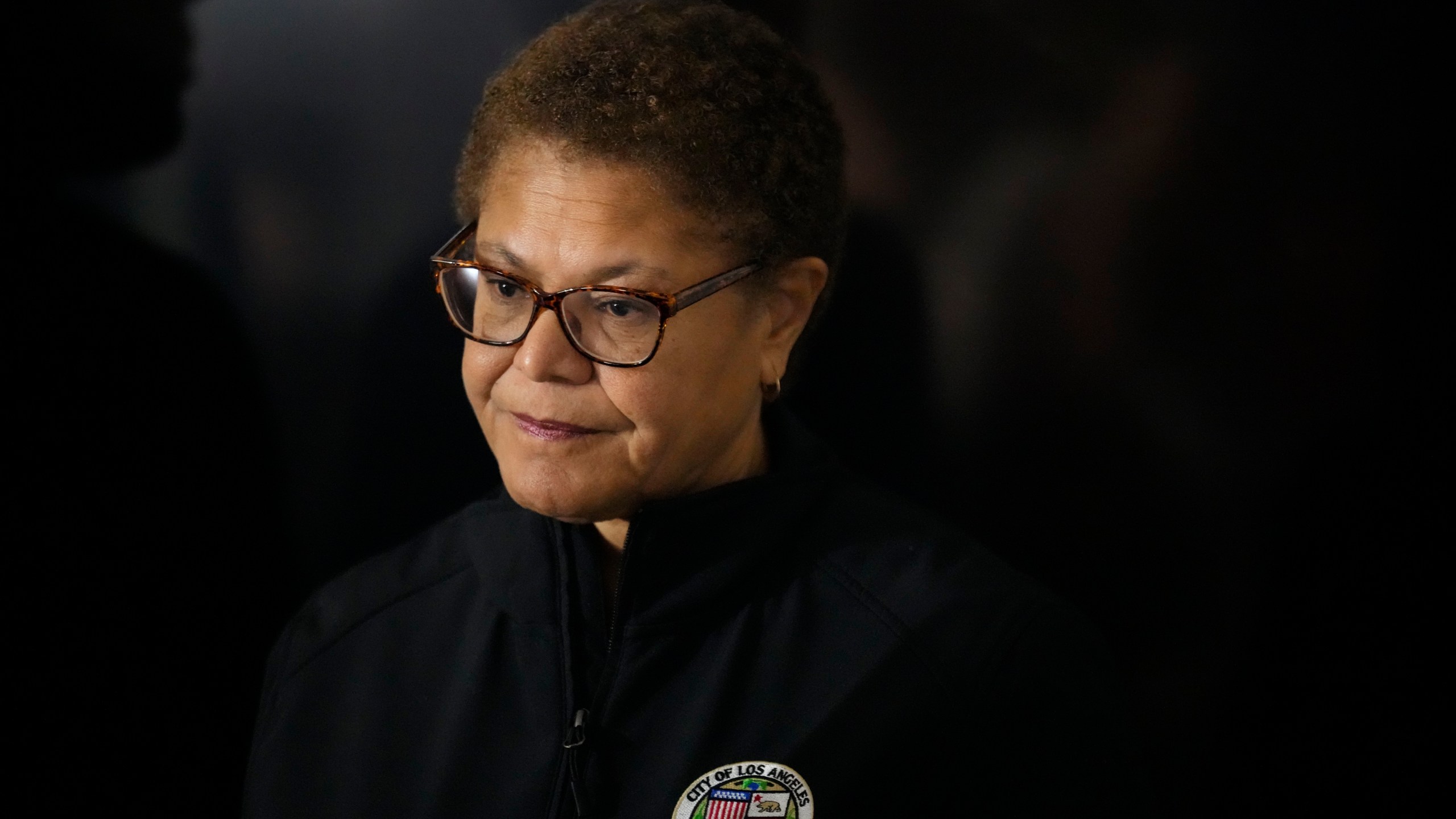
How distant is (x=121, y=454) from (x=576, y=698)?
0.94 metres

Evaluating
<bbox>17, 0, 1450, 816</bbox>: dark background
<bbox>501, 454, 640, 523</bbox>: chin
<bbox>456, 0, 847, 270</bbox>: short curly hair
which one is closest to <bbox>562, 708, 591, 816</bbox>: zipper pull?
<bbox>501, 454, 640, 523</bbox>: chin

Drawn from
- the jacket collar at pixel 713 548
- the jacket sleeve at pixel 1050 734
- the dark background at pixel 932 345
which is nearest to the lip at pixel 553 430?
the jacket collar at pixel 713 548

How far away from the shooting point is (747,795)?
1301mm

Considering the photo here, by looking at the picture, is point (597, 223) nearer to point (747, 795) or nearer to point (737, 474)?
point (737, 474)

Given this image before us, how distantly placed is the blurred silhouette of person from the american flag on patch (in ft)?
3.16

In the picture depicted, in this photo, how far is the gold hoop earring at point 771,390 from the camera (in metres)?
1.45

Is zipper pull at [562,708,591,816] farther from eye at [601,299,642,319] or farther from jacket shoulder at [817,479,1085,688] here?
eye at [601,299,642,319]

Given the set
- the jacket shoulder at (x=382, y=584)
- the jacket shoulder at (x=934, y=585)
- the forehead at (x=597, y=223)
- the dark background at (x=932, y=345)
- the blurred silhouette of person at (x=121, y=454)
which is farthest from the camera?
the blurred silhouette of person at (x=121, y=454)

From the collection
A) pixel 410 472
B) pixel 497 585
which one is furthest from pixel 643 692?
pixel 410 472

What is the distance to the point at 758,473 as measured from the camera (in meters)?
1.54

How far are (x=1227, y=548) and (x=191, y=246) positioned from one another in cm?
159

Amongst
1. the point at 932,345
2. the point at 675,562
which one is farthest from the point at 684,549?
the point at 932,345

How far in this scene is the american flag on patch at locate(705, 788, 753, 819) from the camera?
4.25 ft

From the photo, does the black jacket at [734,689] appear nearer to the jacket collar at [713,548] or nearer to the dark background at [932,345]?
the jacket collar at [713,548]
